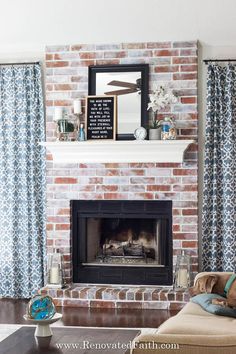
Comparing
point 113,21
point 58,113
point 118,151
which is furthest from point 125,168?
point 113,21

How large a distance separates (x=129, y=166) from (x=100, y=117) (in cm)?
55

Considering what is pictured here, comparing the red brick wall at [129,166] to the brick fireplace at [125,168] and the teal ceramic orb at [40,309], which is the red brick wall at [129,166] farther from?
the teal ceramic orb at [40,309]

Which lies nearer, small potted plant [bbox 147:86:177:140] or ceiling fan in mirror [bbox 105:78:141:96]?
small potted plant [bbox 147:86:177:140]

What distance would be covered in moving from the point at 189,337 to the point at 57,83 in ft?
14.1

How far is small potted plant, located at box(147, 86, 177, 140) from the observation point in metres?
6.19

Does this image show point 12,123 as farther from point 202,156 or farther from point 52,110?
point 202,156

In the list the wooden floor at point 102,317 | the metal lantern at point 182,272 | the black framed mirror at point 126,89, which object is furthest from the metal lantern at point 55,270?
the black framed mirror at point 126,89

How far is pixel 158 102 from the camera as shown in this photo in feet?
20.3

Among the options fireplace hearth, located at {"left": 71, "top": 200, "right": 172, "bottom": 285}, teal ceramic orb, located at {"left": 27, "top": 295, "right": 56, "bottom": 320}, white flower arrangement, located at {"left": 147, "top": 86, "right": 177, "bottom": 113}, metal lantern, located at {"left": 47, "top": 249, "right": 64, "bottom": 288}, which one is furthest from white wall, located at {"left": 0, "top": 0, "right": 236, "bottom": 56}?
teal ceramic orb, located at {"left": 27, "top": 295, "right": 56, "bottom": 320}

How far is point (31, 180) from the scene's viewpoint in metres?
6.68

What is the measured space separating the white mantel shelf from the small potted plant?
14 cm

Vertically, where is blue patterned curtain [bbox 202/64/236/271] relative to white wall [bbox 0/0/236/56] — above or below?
below

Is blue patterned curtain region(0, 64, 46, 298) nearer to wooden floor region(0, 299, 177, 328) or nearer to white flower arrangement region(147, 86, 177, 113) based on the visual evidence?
wooden floor region(0, 299, 177, 328)

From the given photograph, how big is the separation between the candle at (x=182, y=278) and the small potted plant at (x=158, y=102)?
50.5 inches
